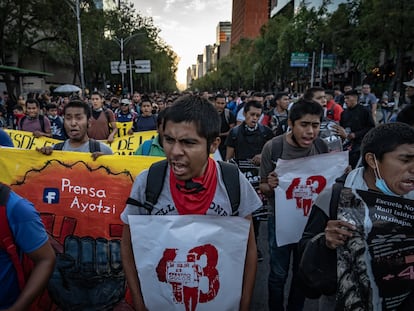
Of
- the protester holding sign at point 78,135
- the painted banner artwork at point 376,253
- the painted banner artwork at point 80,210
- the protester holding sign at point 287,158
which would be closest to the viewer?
the painted banner artwork at point 376,253

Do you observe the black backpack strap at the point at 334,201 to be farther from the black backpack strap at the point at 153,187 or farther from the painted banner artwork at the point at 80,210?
the painted banner artwork at the point at 80,210

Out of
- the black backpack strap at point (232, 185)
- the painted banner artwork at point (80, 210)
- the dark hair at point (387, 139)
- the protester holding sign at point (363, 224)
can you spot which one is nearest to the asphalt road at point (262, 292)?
the painted banner artwork at point (80, 210)

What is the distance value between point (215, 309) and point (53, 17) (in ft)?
99.7

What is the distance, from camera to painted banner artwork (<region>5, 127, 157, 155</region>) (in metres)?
4.88

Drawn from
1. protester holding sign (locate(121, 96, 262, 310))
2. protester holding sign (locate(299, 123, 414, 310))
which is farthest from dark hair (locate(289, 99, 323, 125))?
protester holding sign (locate(121, 96, 262, 310))

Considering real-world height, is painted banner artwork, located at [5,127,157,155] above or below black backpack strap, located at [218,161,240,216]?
below

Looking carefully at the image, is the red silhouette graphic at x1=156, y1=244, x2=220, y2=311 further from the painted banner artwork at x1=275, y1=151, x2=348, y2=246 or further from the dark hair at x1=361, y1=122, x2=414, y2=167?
the painted banner artwork at x1=275, y1=151, x2=348, y2=246

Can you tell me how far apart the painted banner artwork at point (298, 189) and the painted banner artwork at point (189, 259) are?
3.84ft

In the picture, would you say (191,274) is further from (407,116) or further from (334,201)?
(407,116)

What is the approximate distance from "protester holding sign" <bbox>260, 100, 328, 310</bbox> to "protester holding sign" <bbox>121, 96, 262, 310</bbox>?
1115 mm

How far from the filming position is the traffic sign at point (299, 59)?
37959 mm

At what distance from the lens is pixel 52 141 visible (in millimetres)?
4785

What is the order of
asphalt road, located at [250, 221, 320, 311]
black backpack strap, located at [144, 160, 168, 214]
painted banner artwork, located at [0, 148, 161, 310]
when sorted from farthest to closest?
asphalt road, located at [250, 221, 320, 311], painted banner artwork, located at [0, 148, 161, 310], black backpack strap, located at [144, 160, 168, 214]

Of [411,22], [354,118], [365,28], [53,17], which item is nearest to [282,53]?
[365,28]
